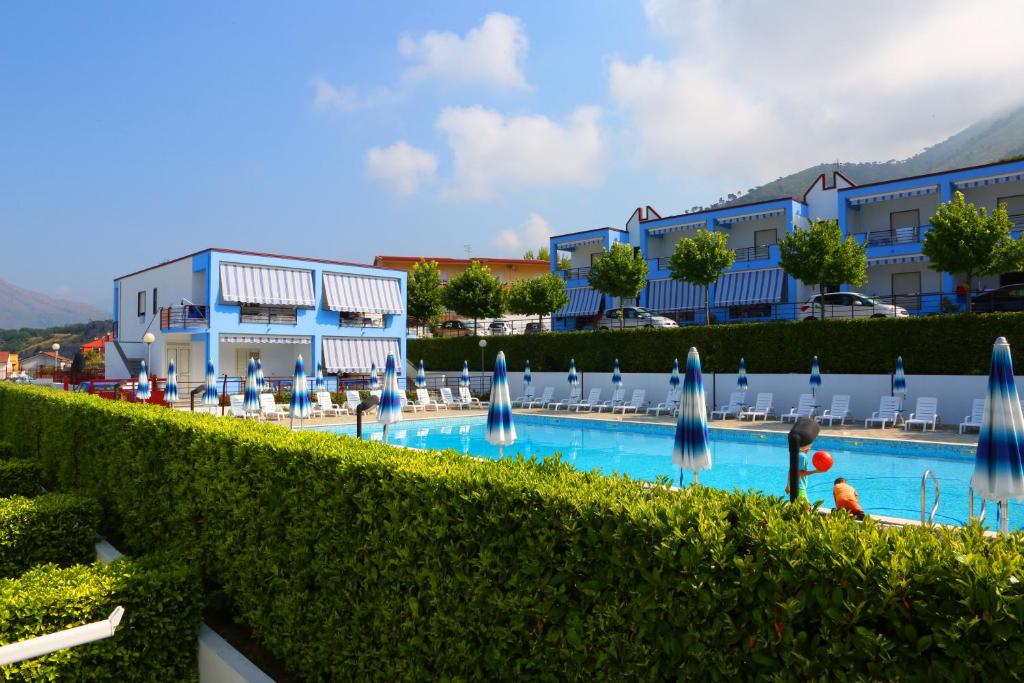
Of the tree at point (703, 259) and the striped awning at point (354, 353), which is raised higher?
the tree at point (703, 259)

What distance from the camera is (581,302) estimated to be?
141 ft

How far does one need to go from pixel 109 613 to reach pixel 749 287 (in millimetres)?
35503

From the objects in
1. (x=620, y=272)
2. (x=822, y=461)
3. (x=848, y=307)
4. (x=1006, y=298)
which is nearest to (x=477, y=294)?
(x=620, y=272)

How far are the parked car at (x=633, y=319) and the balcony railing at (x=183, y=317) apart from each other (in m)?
19.2

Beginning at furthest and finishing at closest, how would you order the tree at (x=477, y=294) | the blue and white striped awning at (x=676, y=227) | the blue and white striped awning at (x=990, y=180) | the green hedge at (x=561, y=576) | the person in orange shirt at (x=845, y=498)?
the tree at (x=477, y=294) < the blue and white striped awning at (x=676, y=227) < the blue and white striped awning at (x=990, y=180) < the person in orange shirt at (x=845, y=498) < the green hedge at (x=561, y=576)

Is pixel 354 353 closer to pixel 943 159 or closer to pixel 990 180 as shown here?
pixel 990 180

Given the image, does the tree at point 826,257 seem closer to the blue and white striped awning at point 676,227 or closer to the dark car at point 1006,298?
the dark car at point 1006,298

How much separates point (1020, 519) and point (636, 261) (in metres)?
24.3

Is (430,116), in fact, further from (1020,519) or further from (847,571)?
(847,571)

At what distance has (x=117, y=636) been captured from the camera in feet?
15.3

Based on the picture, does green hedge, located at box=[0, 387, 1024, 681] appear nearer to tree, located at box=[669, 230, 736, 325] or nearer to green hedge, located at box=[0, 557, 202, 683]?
green hedge, located at box=[0, 557, 202, 683]

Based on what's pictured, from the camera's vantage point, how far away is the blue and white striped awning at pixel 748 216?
116 ft

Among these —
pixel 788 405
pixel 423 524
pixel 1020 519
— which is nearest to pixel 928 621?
pixel 423 524

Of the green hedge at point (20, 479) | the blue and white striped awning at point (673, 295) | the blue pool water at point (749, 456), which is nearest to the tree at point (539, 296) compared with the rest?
the blue and white striped awning at point (673, 295)
